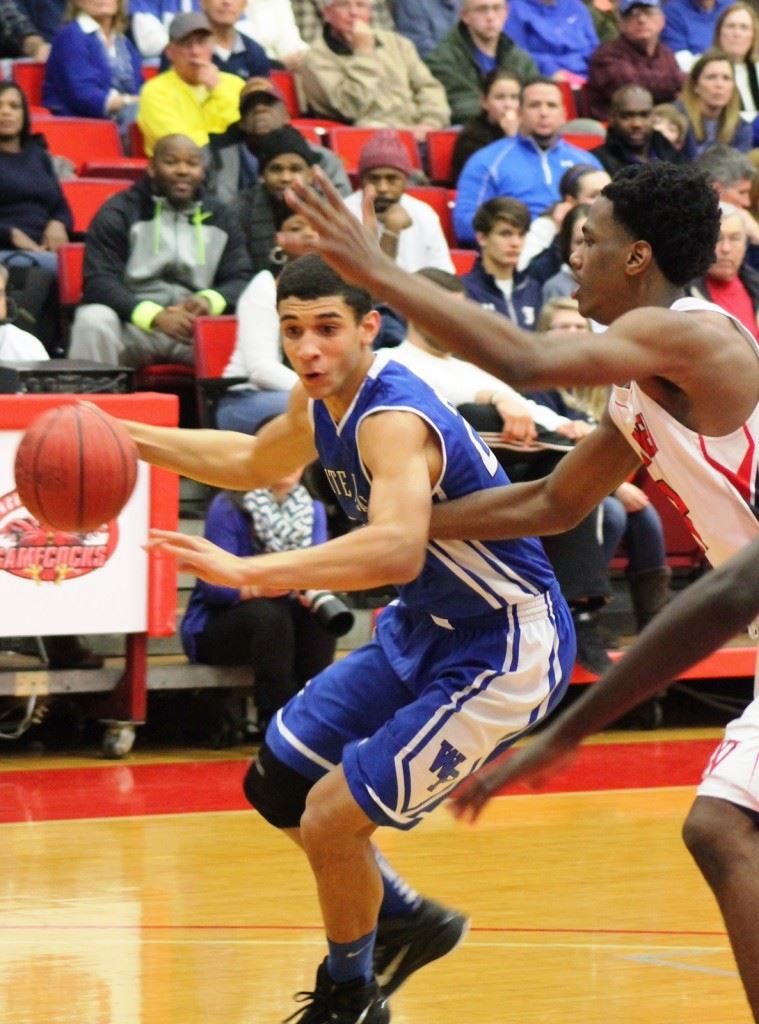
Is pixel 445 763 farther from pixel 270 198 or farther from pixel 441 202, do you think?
pixel 441 202

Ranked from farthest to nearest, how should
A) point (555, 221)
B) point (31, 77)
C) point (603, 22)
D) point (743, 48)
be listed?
1. point (603, 22)
2. point (743, 48)
3. point (31, 77)
4. point (555, 221)

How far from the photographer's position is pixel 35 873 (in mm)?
6004

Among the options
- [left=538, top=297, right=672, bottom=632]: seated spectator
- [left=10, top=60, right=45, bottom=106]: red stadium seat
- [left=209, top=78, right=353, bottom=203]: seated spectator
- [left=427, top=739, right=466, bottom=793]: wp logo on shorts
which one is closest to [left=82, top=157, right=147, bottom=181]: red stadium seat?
[left=209, top=78, right=353, bottom=203]: seated spectator

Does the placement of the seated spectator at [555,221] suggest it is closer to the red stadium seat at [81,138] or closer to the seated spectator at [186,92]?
the seated spectator at [186,92]

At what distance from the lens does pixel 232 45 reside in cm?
1112

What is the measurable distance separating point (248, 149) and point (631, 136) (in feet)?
8.30

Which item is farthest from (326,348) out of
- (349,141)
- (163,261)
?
(349,141)

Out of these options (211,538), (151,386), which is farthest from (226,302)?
(211,538)

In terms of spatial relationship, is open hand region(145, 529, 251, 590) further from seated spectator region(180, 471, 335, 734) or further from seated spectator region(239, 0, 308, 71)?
seated spectator region(239, 0, 308, 71)

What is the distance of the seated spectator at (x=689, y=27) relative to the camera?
13.7 meters

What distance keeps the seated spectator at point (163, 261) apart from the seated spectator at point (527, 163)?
1932 mm

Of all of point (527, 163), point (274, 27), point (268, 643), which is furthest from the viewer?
point (274, 27)

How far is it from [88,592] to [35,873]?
1.70 meters

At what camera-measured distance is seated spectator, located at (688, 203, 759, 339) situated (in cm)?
958
